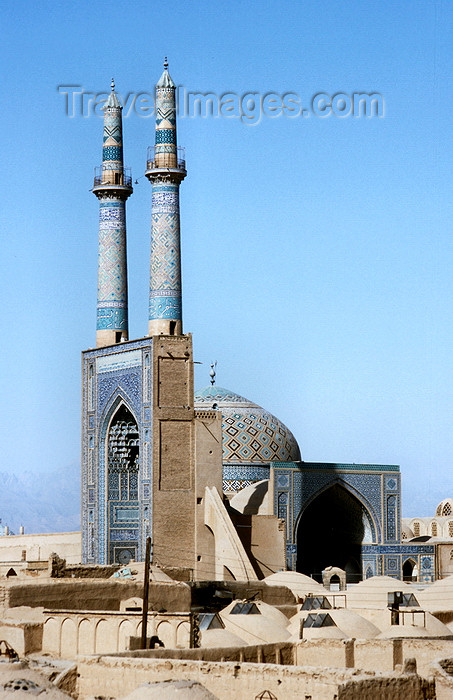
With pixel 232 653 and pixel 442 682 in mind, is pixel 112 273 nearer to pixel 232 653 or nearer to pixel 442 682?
pixel 232 653

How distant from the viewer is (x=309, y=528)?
1174 inches

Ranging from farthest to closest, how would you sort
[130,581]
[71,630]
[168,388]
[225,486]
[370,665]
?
[225,486] → [168,388] → [130,581] → [71,630] → [370,665]

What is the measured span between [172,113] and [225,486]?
7.81 meters

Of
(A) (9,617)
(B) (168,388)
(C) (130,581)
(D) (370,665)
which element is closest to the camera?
(D) (370,665)

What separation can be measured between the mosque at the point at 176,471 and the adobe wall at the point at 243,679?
11772 mm

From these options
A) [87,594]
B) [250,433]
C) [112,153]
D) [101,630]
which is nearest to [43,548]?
[250,433]

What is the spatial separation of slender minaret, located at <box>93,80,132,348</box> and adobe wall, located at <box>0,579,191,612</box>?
28.1 ft

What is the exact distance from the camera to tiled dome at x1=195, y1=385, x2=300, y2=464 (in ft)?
98.3

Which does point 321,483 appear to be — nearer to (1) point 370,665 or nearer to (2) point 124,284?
(2) point 124,284

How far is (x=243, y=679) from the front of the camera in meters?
10.6

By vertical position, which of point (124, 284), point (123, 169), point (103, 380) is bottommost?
point (103, 380)

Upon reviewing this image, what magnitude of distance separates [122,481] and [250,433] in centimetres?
405

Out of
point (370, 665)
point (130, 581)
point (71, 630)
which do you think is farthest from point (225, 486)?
point (370, 665)

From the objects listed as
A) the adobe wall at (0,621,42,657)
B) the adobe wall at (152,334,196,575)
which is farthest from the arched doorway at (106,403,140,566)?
the adobe wall at (0,621,42,657)
